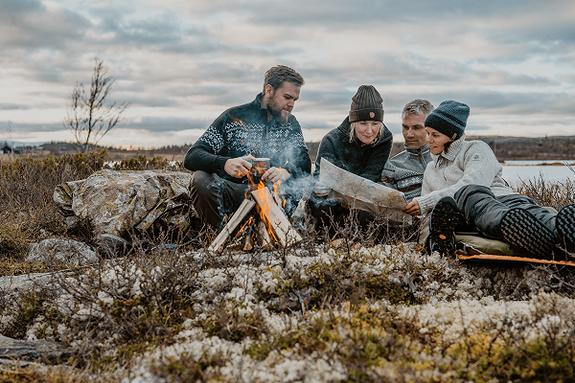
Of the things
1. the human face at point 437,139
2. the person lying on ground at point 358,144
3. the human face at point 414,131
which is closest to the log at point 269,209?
the person lying on ground at point 358,144

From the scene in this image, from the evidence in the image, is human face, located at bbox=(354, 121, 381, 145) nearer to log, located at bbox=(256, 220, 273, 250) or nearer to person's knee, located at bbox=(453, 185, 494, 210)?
person's knee, located at bbox=(453, 185, 494, 210)

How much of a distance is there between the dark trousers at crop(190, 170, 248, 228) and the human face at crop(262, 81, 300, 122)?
99cm

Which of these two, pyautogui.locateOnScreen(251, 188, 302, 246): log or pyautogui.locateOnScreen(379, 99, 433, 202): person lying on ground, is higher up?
pyautogui.locateOnScreen(379, 99, 433, 202): person lying on ground

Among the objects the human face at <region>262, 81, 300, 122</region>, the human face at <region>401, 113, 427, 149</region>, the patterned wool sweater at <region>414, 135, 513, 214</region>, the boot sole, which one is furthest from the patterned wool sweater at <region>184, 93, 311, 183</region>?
the boot sole

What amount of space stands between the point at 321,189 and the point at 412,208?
0.95 metres

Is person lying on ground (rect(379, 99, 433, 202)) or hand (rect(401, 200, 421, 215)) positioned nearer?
hand (rect(401, 200, 421, 215))

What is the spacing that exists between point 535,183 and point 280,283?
634cm

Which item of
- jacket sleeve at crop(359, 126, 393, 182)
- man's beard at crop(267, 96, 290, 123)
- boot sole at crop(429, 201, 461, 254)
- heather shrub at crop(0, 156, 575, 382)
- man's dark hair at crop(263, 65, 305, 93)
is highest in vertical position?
man's dark hair at crop(263, 65, 305, 93)

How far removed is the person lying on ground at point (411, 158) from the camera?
494 cm

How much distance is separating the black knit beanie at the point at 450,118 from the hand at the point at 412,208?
73cm

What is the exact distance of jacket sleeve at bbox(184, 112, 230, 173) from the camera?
475 centimetres

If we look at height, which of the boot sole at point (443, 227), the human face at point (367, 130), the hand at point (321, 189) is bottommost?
the boot sole at point (443, 227)

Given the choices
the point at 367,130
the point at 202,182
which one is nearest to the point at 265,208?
the point at 202,182

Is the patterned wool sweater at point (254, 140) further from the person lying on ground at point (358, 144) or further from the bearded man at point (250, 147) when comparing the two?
the person lying on ground at point (358, 144)
